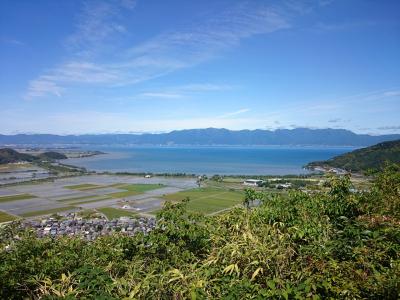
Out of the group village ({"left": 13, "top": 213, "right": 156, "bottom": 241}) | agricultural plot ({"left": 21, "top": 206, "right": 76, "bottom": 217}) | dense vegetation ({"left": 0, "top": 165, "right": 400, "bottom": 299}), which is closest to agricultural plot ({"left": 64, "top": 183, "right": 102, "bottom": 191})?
agricultural plot ({"left": 21, "top": 206, "right": 76, "bottom": 217})

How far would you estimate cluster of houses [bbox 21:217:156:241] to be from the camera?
92.0ft

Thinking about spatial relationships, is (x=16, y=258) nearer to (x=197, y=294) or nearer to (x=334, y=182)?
(x=197, y=294)

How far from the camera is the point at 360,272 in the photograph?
2.96 meters

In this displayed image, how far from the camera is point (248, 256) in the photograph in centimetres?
359

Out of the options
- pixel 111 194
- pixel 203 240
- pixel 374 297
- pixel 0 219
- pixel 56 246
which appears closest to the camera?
pixel 374 297

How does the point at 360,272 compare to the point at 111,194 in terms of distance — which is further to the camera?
the point at 111,194

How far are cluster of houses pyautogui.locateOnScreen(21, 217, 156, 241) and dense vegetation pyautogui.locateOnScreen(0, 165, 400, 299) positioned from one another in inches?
848

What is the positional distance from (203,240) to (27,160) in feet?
405

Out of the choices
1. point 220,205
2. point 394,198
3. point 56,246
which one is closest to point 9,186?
point 220,205

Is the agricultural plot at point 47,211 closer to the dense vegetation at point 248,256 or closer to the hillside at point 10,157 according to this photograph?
the dense vegetation at point 248,256

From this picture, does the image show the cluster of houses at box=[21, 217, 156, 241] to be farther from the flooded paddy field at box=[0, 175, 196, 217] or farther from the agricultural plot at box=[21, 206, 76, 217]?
the flooded paddy field at box=[0, 175, 196, 217]

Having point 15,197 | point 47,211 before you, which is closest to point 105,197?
point 47,211

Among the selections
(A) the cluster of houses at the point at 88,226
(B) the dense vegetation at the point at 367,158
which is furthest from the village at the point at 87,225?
(B) the dense vegetation at the point at 367,158

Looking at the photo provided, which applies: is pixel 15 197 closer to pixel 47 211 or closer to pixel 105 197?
pixel 47 211
